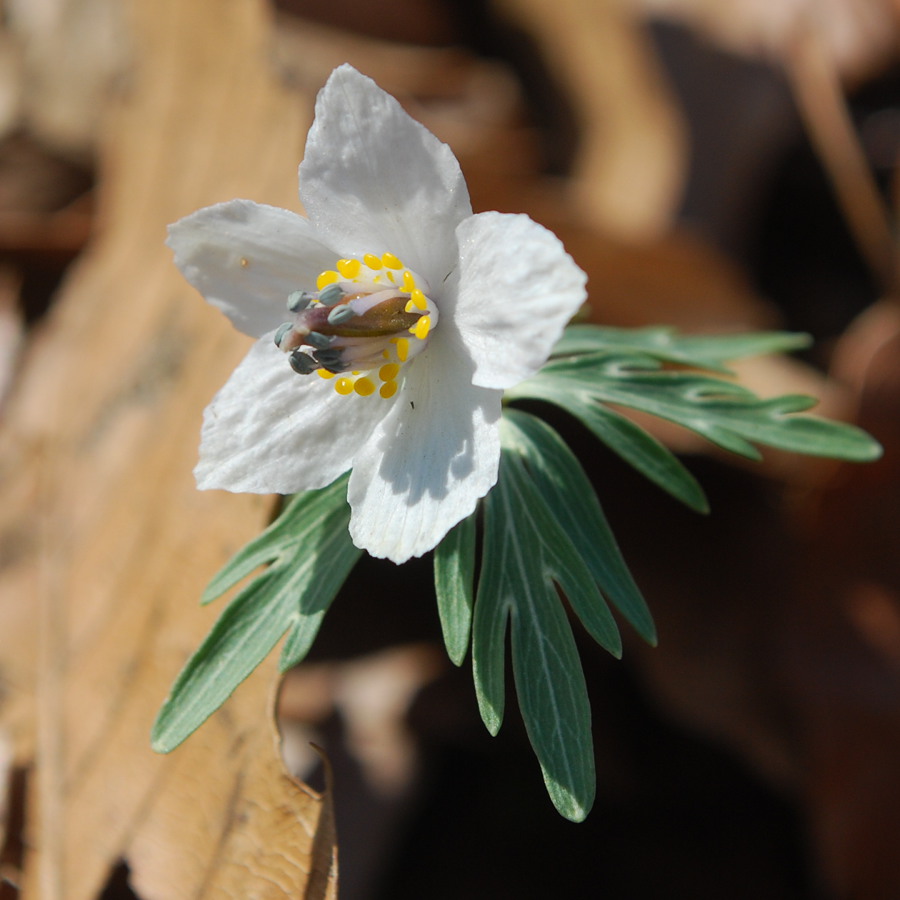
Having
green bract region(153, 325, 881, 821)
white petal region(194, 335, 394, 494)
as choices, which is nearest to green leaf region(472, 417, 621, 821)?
green bract region(153, 325, 881, 821)

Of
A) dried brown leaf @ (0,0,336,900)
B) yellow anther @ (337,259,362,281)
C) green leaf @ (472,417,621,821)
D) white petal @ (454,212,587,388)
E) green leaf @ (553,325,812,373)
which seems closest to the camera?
white petal @ (454,212,587,388)

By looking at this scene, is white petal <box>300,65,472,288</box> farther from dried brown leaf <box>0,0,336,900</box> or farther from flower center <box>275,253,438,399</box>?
dried brown leaf <box>0,0,336,900</box>

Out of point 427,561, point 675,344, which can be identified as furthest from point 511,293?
point 427,561

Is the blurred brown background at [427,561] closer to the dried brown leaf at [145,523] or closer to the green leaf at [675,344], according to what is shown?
the dried brown leaf at [145,523]

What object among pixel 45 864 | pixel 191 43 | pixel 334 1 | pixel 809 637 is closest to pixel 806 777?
pixel 809 637

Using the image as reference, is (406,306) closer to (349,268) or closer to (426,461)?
(349,268)

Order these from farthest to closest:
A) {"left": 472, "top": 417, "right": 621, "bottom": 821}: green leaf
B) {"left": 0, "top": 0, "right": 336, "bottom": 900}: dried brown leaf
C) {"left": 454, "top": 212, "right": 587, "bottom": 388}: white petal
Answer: {"left": 0, "top": 0, "right": 336, "bottom": 900}: dried brown leaf → {"left": 472, "top": 417, "right": 621, "bottom": 821}: green leaf → {"left": 454, "top": 212, "right": 587, "bottom": 388}: white petal
